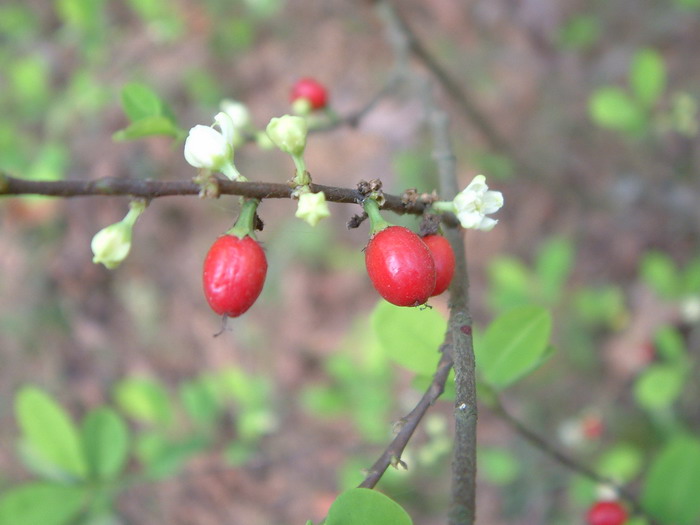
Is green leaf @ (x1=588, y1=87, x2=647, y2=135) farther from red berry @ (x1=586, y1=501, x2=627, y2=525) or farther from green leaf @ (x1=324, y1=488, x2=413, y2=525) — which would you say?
green leaf @ (x1=324, y1=488, x2=413, y2=525)

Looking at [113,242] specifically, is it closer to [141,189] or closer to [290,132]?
[141,189]

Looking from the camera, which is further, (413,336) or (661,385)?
(661,385)

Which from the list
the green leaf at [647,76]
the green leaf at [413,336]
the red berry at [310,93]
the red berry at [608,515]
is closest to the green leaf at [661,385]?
the red berry at [608,515]

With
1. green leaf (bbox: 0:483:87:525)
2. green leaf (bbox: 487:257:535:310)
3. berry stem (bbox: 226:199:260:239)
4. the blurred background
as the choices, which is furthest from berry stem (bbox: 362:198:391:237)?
green leaf (bbox: 487:257:535:310)

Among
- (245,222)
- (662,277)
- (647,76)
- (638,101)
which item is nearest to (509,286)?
(662,277)

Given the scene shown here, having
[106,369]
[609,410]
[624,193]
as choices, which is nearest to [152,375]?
[106,369]

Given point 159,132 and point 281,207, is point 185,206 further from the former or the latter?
point 159,132
